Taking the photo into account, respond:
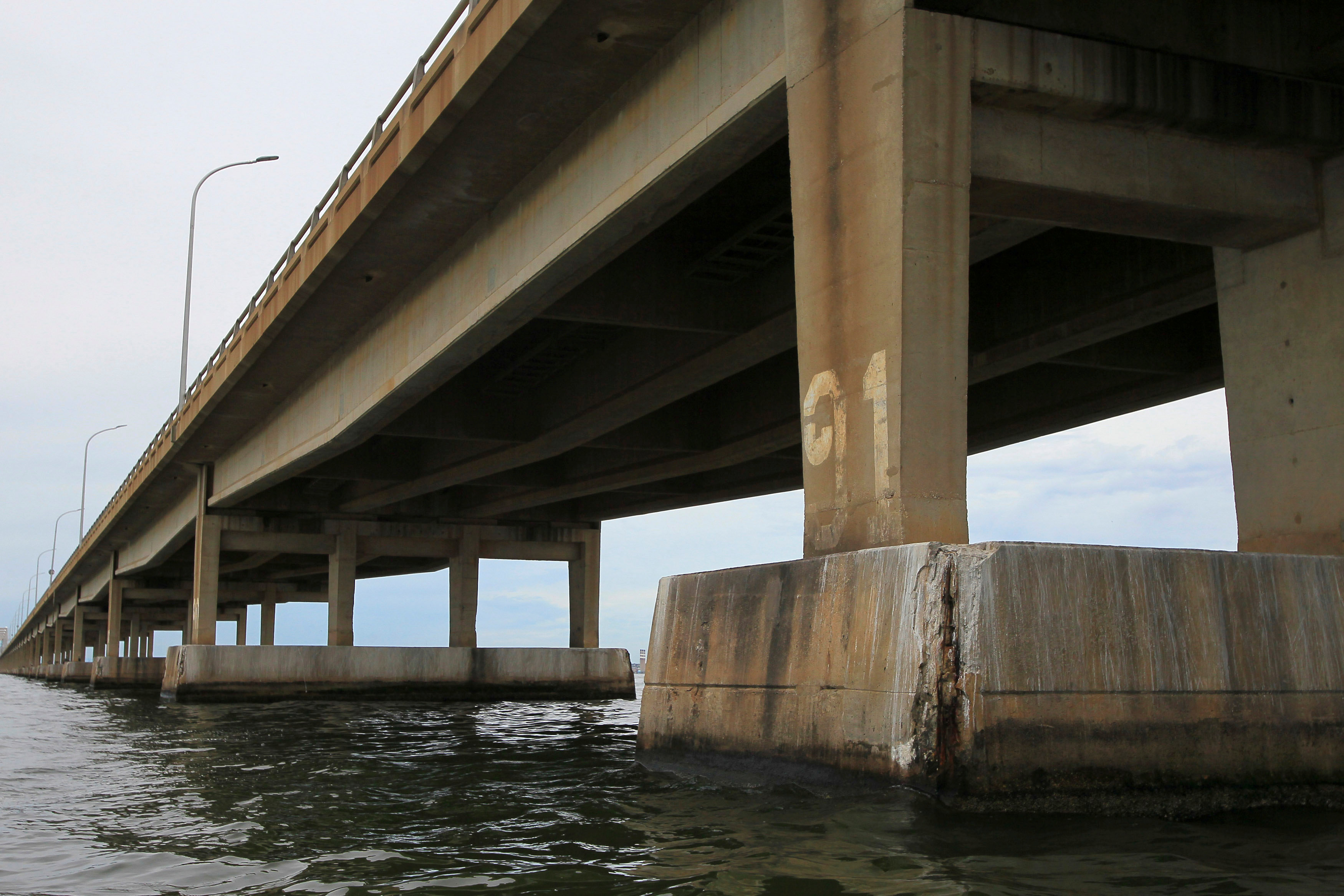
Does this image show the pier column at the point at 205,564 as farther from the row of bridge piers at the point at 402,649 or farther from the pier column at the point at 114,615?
the pier column at the point at 114,615

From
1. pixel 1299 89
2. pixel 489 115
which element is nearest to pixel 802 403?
pixel 1299 89

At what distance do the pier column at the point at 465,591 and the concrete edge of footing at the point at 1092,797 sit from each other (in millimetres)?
33244

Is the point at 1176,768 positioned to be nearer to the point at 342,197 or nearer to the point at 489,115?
the point at 489,115

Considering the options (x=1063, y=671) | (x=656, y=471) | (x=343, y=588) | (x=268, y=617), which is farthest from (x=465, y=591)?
(x=268, y=617)

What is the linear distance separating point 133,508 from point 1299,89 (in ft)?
158

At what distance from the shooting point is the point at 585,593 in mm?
42594

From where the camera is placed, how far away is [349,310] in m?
23.7

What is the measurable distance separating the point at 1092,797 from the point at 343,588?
35.1 metres

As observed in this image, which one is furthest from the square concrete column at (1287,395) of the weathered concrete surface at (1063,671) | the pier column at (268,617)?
the pier column at (268,617)

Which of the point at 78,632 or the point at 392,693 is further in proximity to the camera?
the point at 78,632

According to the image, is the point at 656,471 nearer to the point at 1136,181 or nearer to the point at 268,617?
the point at 1136,181

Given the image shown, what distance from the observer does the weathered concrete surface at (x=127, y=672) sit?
63.2 meters

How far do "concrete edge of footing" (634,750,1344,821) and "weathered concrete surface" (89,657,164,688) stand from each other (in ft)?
201

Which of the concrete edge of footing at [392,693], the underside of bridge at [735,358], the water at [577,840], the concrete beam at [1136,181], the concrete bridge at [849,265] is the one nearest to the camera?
the water at [577,840]
